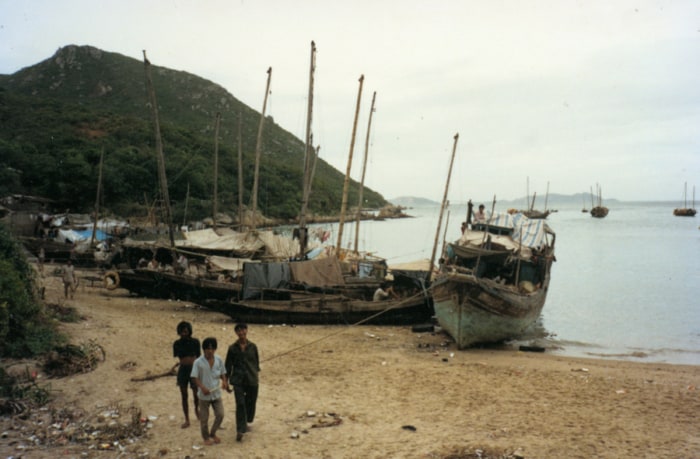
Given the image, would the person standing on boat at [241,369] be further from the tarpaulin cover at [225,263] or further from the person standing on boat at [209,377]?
the tarpaulin cover at [225,263]

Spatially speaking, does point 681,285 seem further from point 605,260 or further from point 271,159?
point 271,159

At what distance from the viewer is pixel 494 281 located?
52.3ft

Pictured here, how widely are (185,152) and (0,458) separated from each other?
70.2 m

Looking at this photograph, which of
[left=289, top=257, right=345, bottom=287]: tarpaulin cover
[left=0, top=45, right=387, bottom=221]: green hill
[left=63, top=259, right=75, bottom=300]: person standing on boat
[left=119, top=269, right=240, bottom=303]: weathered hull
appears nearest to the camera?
[left=63, top=259, right=75, bottom=300]: person standing on boat

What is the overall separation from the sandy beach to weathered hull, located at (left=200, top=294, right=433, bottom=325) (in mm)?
2200

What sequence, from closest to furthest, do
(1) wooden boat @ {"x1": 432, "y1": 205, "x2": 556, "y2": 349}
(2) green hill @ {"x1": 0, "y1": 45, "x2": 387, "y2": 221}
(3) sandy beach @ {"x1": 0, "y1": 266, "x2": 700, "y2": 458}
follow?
(3) sandy beach @ {"x1": 0, "y1": 266, "x2": 700, "y2": 458} < (1) wooden boat @ {"x1": 432, "y1": 205, "x2": 556, "y2": 349} < (2) green hill @ {"x1": 0, "y1": 45, "x2": 387, "y2": 221}

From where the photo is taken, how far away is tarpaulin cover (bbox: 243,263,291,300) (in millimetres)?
17516

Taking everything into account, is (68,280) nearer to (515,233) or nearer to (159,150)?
(159,150)

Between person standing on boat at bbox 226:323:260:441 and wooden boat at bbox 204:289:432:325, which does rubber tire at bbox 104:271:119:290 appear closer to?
wooden boat at bbox 204:289:432:325

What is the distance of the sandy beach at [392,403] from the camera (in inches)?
269

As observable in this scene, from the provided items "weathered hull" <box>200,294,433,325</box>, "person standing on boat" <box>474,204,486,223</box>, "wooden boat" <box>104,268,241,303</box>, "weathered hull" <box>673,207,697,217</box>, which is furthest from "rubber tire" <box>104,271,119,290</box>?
"weathered hull" <box>673,207,697,217</box>

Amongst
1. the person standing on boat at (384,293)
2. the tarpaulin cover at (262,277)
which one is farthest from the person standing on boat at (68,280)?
the person standing on boat at (384,293)

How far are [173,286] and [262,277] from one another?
221 inches

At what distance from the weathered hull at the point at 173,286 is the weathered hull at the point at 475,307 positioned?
8.58 m
